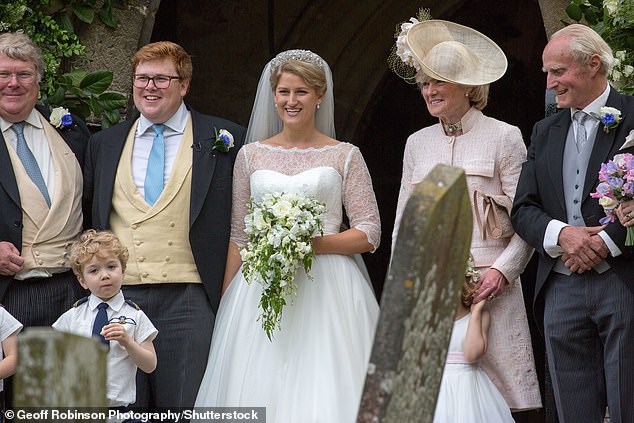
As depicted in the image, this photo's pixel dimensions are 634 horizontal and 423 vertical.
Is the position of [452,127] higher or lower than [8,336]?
higher

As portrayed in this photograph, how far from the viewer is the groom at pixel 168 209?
20.0ft

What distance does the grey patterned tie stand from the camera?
5773 millimetres

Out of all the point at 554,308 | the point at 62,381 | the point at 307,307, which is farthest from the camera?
the point at 307,307

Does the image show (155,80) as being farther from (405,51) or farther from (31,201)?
(405,51)

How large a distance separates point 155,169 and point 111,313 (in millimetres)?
878

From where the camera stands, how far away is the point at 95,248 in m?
5.59

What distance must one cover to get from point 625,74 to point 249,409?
229 centimetres

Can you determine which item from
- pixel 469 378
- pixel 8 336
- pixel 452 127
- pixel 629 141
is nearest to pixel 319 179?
pixel 452 127

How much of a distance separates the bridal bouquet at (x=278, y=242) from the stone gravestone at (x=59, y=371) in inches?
115

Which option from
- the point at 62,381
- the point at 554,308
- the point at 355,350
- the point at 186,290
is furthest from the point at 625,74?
the point at 62,381

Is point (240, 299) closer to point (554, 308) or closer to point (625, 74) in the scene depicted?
point (554, 308)

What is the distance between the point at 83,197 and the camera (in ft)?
20.9

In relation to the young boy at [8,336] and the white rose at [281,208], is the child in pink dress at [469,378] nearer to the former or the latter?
the white rose at [281,208]

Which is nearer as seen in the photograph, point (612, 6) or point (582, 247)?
point (582, 247)
